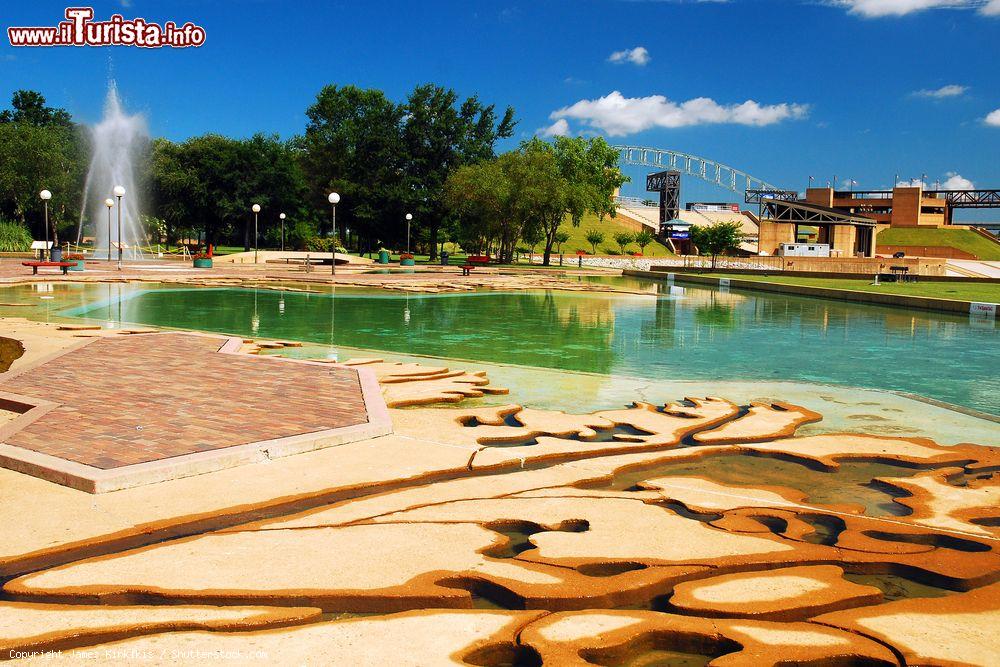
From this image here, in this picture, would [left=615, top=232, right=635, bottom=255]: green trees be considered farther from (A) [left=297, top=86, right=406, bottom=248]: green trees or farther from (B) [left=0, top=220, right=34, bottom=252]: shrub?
(B) [left=0, top=220, right=34, bottom=252]: shrub

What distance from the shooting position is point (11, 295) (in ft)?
70.5

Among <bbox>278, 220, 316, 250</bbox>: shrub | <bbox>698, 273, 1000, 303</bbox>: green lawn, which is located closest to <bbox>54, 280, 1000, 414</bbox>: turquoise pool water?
<bbox>698, 273, 1000, 303</bbox>: green lawn

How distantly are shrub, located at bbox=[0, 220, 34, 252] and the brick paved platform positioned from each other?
145 ft

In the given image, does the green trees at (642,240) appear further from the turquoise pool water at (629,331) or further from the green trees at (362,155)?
the turquoise pool water at (629,331)

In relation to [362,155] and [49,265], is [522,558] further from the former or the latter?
[362,155]

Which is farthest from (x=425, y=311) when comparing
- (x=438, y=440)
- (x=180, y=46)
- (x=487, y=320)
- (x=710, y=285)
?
(x=710, y=285)

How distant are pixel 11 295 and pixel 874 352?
20.9 metres

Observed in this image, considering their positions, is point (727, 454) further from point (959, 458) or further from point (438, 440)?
point (438, 440)

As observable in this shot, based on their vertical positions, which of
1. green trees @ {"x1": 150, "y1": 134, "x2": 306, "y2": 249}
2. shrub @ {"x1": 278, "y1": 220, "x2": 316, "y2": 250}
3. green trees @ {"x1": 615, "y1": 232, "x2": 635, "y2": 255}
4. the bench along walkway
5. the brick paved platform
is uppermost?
green trees @ {"x1": 150, "y1": 134, "x2": 306, "y2": 249}

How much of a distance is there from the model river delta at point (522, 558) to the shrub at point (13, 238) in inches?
1966

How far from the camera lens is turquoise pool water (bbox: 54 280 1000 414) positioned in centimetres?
1184

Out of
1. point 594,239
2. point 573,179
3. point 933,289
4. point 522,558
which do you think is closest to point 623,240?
point 594,239

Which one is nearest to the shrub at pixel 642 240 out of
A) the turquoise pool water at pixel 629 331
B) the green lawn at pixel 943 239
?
the green lawn at pixel 943 239

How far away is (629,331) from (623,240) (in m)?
77.4
